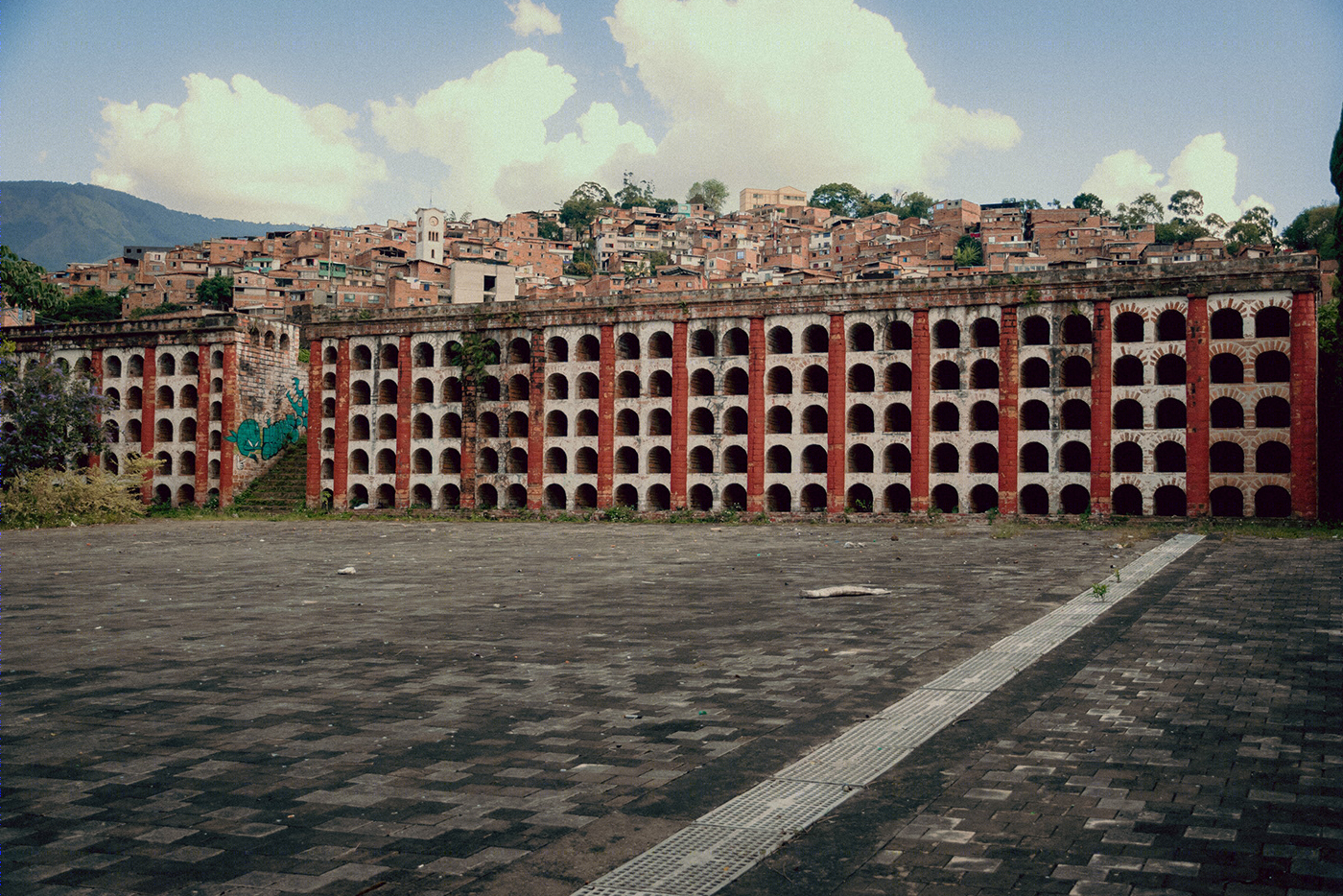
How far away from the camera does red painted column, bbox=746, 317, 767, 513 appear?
34.7 m

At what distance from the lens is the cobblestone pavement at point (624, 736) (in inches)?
209

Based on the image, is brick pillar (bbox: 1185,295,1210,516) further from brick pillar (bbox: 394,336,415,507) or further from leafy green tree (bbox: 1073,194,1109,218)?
leafy green tree (bbox: 1073,194,1109,218)

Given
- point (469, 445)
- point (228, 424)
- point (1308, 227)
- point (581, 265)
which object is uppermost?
point (581, 265)

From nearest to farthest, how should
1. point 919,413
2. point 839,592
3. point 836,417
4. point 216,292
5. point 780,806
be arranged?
1. point 780,806
2. point 839,592
3. point 919,413
4. point 836,417
5. point 216,292

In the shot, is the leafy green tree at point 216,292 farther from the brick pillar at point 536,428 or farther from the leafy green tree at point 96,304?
the brick pillar at point 536,428

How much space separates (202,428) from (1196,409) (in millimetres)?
38667

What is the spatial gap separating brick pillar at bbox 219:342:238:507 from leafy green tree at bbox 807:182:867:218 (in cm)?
13570

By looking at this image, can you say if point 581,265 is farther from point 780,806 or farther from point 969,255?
point 780,806

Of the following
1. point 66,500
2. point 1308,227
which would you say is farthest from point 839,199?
point 66,500

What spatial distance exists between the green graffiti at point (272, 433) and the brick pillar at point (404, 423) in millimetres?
7721


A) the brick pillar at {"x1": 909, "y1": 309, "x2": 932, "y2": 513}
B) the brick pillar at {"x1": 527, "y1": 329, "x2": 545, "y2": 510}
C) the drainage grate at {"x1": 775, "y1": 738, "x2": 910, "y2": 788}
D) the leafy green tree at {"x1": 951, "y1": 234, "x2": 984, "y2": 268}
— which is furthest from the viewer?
the leafy green tree at {"x1": 951, "y1": 234, "x2": 984, "y2": 268}

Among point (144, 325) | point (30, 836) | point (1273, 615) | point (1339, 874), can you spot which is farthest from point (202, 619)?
point (144, 325)

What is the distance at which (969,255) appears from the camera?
10112cm

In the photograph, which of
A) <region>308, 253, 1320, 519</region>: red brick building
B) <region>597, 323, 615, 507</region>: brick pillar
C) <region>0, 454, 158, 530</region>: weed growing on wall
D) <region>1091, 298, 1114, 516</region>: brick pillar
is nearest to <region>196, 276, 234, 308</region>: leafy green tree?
<region>0, 454, 158, 530</region>: weed growing on wall
